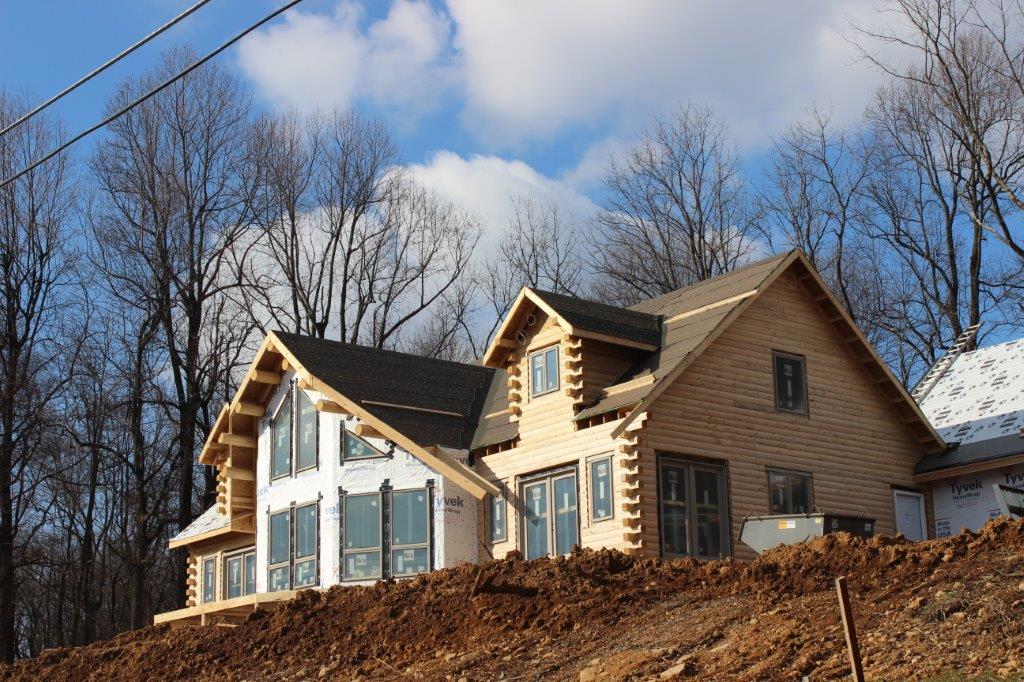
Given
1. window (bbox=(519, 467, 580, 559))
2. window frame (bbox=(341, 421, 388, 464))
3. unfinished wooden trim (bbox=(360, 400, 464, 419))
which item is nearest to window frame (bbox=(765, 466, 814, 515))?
window (bbox=(519, 467, 580, 559))

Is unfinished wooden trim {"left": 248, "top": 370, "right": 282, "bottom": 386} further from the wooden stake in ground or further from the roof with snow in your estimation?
the wooden stake in ground

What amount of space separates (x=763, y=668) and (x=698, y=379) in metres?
11.2

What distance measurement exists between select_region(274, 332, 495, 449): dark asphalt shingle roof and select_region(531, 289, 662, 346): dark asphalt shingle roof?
384 centimetres

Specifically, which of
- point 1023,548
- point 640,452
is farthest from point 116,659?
point 1023,548

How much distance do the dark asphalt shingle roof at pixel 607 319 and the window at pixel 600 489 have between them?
2544 mm

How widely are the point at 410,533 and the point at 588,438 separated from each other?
4.30 meters

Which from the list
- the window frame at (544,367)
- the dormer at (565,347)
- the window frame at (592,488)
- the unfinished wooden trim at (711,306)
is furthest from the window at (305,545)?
the unfinished wooden trim at (711,306)

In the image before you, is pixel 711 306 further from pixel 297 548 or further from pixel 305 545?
pixel 297 548

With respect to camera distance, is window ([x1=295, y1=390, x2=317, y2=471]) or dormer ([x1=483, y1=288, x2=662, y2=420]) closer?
dormer ([x1=483, y1=288, x2=662, y2=420])

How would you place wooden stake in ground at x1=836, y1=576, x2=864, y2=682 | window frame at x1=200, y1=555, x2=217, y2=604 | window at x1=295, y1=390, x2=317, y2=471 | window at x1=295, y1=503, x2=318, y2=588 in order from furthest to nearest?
window frame at x1=200, y1=555, x2=217, y2=604 → window at x1=295, y1=390, x2=317, y2=471 → window at x1=295, y1=503, x2=318, y2=588 → wooden stake in ground at x1=836, y1=576, x2=864, y2=682

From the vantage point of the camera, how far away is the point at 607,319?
25438 mm

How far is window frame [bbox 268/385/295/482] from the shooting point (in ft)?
93.2

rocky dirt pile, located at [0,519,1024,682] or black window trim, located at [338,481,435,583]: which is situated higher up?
black window trim, located at [338,481,435,583]

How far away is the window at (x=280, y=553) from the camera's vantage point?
2783 cm
